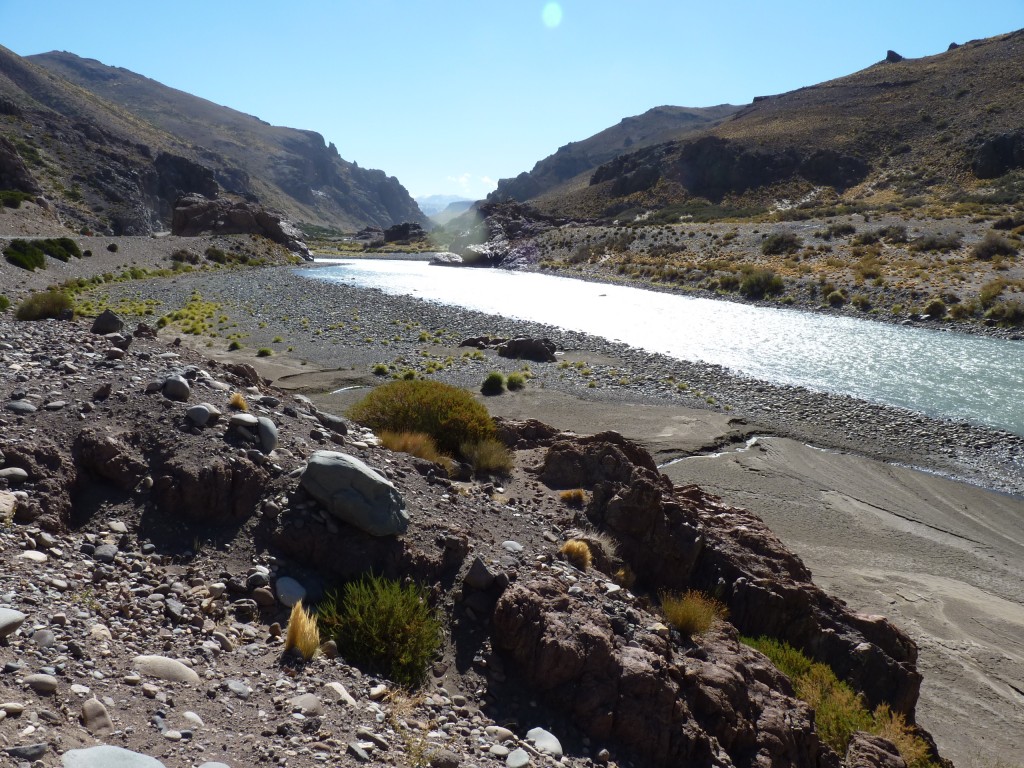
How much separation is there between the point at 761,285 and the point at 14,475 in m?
46.9

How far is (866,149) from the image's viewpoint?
93.6 m

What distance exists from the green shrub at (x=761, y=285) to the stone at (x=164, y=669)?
46496 millimetres

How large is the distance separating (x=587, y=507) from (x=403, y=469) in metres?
2.54

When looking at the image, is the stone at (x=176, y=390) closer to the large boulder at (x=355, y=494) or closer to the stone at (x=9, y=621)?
the large boulder at (x=355, y=494)

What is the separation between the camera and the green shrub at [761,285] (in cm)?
4675

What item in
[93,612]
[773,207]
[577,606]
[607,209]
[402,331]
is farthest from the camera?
[607,209]

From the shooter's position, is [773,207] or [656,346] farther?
[773,207]

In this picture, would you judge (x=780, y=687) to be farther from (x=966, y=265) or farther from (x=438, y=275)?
(x=438, y=275)

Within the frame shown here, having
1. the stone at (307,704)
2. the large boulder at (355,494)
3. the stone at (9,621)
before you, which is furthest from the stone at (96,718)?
the large boulder at (355,494)

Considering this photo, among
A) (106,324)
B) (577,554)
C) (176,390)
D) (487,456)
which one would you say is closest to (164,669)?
(176,390)

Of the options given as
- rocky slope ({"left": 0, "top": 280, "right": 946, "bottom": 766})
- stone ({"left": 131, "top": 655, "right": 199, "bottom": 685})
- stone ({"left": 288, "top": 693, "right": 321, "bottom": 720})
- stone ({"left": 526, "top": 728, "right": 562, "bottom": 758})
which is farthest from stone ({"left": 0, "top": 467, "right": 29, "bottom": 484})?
stone ({"left": 526, "top": 728, "right": 562, "bottom": 758})

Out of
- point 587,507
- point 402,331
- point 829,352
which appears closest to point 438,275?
point 402,331

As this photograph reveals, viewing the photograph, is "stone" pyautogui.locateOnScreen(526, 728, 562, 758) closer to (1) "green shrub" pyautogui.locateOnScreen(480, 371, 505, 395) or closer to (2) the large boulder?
(2) the large boulder

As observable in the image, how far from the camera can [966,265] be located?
42.7 metres
